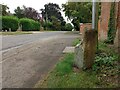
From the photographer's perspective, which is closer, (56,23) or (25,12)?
(25,12)

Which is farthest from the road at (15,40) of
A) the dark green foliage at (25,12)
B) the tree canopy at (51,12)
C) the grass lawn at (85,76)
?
the tree canopy at (51,12)

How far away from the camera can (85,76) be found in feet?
22.1

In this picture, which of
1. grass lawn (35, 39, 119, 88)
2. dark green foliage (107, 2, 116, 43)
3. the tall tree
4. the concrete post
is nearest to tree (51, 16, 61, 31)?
the tall tree

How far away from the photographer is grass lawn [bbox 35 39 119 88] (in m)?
6.07

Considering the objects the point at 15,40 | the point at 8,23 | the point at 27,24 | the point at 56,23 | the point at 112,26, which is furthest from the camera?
→ the point at 56,23

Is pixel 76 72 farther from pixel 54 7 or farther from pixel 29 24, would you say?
pixel 54 7

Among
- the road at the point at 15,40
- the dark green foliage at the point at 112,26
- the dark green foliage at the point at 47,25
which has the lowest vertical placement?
the road at the point at 15,40

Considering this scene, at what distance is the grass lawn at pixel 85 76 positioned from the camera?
607 centimetres

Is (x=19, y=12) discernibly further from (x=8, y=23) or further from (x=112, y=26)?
(x=112, y=26)

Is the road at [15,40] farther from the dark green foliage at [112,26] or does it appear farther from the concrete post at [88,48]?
the concrete post at [88,48]

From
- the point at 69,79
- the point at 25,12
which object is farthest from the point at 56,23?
the point at 69,79

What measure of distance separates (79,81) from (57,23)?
73258 mm

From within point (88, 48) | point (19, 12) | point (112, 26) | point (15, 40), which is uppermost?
point (19, 12)

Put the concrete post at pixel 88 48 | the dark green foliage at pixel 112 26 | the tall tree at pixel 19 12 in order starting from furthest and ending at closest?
the tall tree at pixel 19 12
the dark green foliage at pixel 112 26
the concrete post at pixel 88 48
